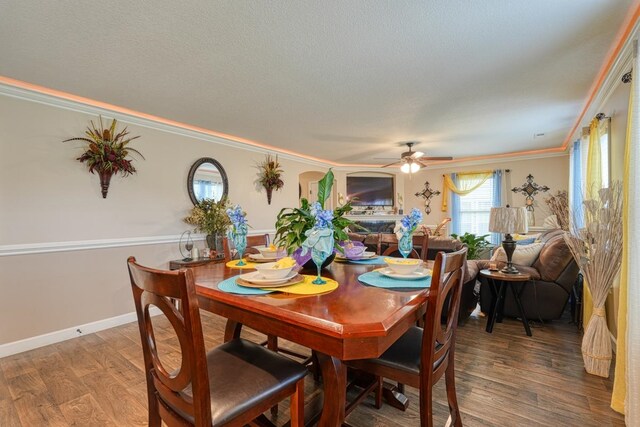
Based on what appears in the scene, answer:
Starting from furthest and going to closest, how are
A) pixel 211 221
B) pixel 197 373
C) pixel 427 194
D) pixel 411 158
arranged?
pixel 427 194 → pixel 411 158 → pixel 211 221 → pixel 197 373

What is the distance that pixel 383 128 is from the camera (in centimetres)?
403

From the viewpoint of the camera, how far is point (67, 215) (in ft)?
9.53

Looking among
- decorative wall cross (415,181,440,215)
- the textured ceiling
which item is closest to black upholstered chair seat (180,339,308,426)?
the textured ceiling

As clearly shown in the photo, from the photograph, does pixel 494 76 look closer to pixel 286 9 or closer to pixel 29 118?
pixel 286 9

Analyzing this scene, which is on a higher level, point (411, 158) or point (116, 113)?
point (116, 113)

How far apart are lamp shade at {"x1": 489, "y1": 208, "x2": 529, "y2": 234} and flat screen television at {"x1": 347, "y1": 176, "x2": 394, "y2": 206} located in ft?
14.8

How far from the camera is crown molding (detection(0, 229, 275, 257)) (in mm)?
2609

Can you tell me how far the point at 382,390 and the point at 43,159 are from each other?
3596 millimetres

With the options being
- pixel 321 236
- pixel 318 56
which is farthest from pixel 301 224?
pixel 318 56

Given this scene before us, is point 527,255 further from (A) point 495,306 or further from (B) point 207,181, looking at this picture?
(B) point 207,181

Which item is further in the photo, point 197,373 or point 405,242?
point 405,242

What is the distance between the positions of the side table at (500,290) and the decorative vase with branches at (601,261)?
60 cm

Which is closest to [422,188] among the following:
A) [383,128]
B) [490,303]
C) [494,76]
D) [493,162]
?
[493,162]

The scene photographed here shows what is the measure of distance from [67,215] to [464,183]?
7031mm
